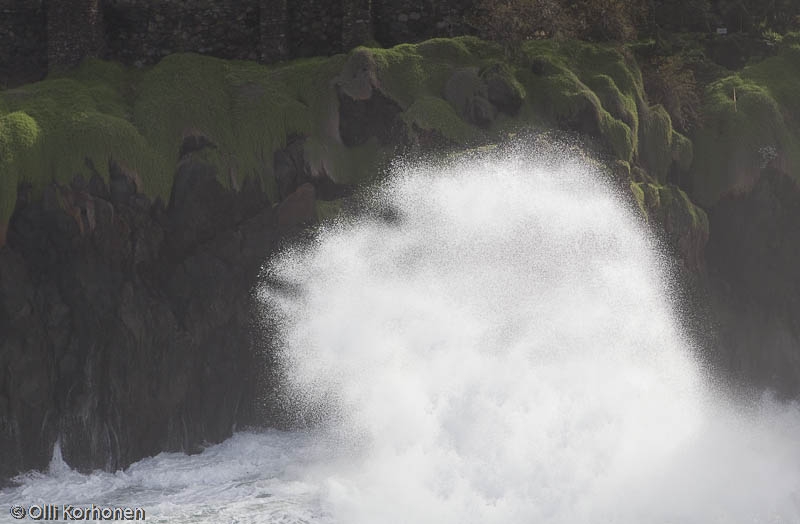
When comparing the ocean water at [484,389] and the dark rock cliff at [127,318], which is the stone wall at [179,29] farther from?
the ocean water at [484,389]

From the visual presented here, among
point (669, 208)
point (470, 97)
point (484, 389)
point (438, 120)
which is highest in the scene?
point (470, 97)

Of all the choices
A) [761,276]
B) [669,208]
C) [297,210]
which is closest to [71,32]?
[297,210]

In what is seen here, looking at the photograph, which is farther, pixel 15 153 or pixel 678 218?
pixel 678 218

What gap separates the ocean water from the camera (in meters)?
17.1

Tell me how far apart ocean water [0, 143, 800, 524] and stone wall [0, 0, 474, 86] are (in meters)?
4.31

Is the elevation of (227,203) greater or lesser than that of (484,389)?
greater

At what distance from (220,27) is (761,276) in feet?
36.5

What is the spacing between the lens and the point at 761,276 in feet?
74.0

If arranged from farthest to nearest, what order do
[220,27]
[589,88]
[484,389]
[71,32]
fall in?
[220,27], [71,32], [589,88], [484,389]

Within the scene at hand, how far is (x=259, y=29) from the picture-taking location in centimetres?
2394

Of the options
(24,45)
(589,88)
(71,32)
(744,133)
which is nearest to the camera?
(589,88)

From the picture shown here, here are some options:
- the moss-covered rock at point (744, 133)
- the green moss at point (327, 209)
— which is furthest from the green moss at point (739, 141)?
the green moss at point (327, 209)

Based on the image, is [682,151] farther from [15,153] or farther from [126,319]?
[15,153]

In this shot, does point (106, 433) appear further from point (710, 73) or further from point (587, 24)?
point (710, 73)
